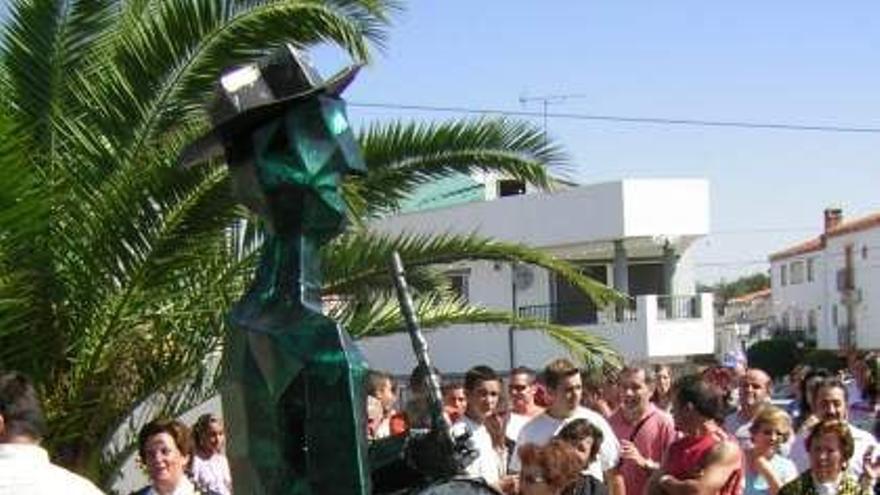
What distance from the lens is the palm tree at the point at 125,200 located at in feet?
23.1

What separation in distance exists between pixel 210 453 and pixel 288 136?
4.75 meters

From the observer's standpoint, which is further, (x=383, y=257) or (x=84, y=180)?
(x=383, y=257)

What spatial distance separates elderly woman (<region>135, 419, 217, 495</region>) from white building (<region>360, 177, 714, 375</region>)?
2717cm

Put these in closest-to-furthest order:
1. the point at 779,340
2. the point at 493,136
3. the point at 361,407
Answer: the point at 361,407 → the point at 493,136 → the point at 779,340

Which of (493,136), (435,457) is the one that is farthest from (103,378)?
(435,457)

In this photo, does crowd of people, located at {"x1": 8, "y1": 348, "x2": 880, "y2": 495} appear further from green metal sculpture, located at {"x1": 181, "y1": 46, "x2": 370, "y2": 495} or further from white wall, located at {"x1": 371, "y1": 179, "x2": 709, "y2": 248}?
white wall, located at {"x1": 371, "y1": 179, "x2": 709, "y2": 248}

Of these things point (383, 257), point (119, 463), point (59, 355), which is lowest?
point (119, 463)

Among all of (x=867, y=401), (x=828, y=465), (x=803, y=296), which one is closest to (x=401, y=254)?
(x=828, y=465)

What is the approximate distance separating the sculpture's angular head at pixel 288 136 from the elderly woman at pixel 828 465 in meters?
3.81

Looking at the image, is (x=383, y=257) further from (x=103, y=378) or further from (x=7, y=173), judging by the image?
(x=7, y=173)

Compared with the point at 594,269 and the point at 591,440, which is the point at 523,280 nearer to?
the point at 594,269

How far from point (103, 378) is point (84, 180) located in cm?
103

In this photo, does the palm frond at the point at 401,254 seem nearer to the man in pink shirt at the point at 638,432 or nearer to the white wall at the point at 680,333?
the man in pink shirt at the point at 638,432

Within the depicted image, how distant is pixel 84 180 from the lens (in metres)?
7.14
